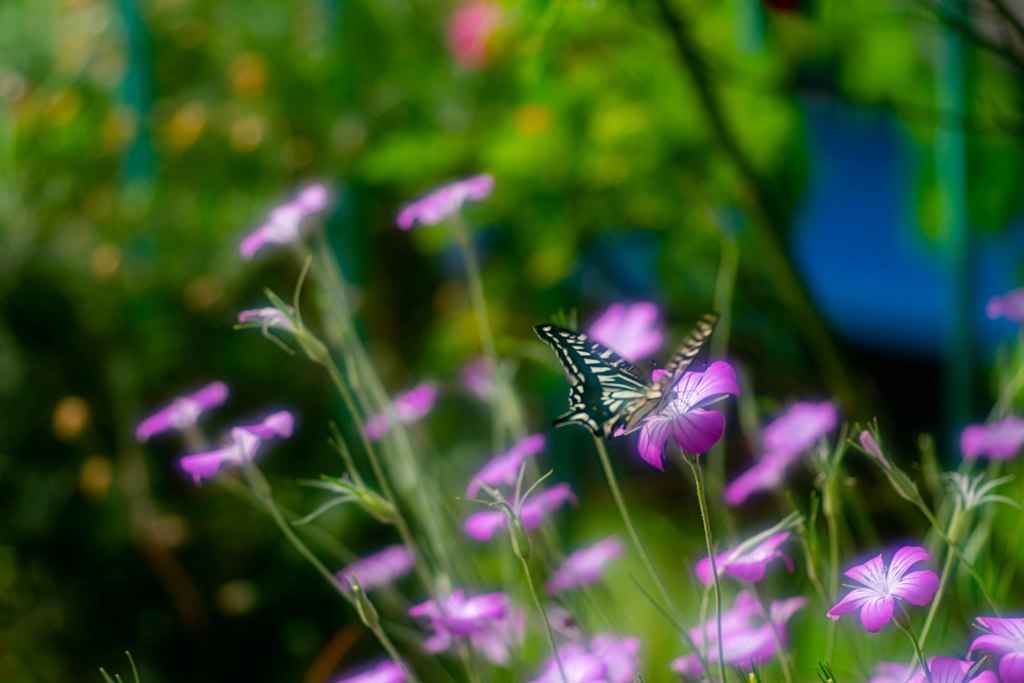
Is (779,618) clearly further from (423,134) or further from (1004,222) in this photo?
(423,134)

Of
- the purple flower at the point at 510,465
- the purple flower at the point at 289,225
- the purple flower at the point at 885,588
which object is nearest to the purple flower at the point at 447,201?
the purple flower at the point at 289,225

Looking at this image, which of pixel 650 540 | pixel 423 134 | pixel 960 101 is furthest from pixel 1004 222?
pixel 423 134

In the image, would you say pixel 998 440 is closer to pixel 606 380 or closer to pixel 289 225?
pixel 606 380

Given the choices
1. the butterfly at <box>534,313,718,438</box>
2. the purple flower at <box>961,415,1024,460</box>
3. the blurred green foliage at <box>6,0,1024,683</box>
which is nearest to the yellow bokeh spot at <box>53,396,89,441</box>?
the blurred green foliage at <box>6,0,1024,683</box>

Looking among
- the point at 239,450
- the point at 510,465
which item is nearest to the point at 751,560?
the point at 510,465

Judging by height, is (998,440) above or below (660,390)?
below

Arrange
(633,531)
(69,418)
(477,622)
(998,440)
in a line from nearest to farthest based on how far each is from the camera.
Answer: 1. (633,531)
2. (477,622)
3. (998,440)
4. (69,418)

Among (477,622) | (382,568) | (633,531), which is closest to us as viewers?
(633,531)
